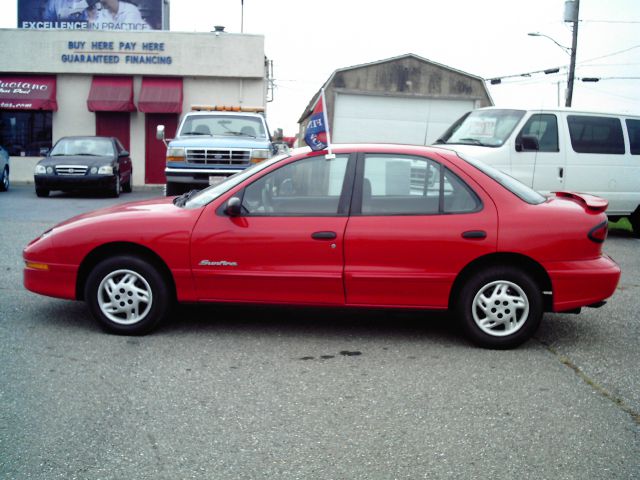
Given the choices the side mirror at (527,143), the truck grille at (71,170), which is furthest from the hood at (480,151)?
the truck grille at (71,170)

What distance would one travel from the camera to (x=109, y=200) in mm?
18516

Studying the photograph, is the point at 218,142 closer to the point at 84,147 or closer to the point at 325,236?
the point at 84,147

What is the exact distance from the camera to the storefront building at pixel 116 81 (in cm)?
2736

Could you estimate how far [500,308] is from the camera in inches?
213

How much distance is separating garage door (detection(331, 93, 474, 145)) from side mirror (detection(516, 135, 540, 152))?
13972mm

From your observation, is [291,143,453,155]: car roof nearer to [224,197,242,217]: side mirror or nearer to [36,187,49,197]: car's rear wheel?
[224,197,242,217]: side mirror

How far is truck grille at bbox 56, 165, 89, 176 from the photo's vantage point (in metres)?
18.3

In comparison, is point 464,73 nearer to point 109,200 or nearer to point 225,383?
point 109,200

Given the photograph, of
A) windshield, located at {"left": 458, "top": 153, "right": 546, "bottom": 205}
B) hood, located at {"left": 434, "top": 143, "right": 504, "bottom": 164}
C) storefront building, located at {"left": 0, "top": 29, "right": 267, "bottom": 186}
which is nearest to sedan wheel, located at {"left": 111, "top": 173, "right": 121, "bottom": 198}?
storefront building, located at {"left": 0, "top": 29, "right": 267, "bottom": 186}

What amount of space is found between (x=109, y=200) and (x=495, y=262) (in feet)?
48.2

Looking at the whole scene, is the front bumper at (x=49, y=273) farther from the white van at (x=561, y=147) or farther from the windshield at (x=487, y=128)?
the windshield at (x=487, y=128)

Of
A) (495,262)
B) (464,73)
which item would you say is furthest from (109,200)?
(464,73)

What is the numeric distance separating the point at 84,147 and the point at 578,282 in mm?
16513

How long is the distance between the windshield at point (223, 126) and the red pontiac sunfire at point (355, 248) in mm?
8903
